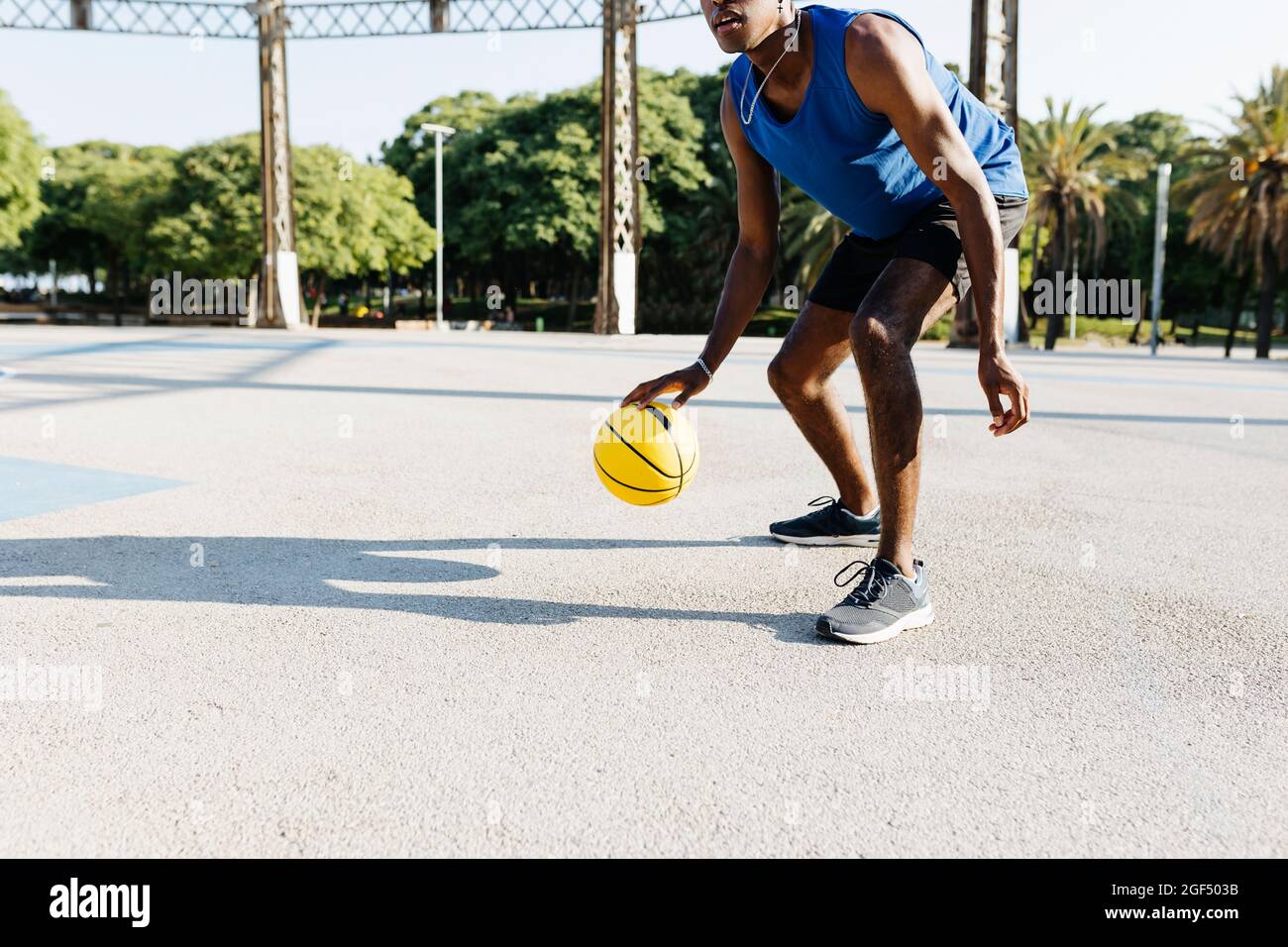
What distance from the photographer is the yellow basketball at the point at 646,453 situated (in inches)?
162

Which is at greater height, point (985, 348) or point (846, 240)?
point (846, 240)

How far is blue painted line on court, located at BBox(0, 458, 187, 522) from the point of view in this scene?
5086 mm

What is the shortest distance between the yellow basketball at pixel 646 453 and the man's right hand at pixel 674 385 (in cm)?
18

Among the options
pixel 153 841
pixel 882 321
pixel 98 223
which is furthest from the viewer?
pixel 98 223

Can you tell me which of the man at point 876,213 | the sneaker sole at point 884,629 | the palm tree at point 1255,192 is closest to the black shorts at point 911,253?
the man at point 876,213

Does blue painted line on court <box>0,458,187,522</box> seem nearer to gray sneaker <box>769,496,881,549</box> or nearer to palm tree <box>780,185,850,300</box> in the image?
gray sneaker <box>769,496,881,549</box>

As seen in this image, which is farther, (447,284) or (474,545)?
(447,284)

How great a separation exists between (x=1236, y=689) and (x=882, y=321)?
1359mm

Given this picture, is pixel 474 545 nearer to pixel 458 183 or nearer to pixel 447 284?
pixel 458 183

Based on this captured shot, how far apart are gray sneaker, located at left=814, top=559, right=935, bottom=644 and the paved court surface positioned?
54 millimetres

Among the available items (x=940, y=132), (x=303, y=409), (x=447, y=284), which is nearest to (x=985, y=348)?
(x=940, y=132)

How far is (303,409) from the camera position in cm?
908

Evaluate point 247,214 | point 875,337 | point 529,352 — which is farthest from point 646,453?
point 247,214

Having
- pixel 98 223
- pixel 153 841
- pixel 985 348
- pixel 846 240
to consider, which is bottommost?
pixel 153 841
